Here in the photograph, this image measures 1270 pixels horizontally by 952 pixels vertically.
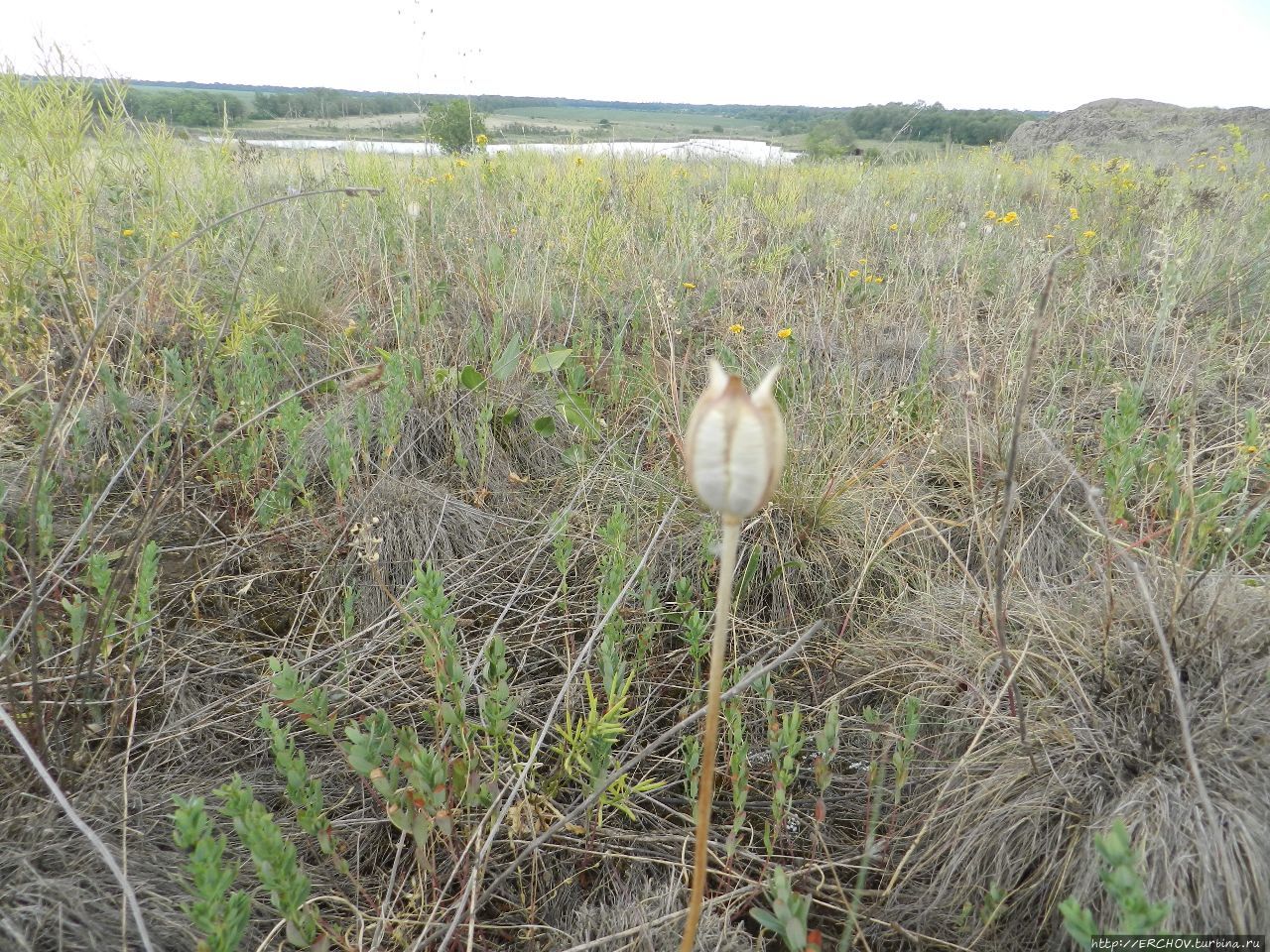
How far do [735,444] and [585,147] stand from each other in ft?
18.1

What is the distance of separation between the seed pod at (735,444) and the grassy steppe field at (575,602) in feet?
1.58

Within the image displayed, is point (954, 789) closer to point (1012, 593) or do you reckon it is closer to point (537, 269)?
point (1012, 593)

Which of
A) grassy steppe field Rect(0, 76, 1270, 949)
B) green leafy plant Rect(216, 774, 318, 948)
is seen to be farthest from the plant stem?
green leafy plant Rect(216, 774, 318, 948)

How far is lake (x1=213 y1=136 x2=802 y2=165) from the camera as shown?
4.38 meters

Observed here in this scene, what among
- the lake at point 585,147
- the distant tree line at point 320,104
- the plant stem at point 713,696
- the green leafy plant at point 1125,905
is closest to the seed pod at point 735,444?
the plant stem at point 713,696

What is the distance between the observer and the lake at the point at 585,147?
4383 millimetres

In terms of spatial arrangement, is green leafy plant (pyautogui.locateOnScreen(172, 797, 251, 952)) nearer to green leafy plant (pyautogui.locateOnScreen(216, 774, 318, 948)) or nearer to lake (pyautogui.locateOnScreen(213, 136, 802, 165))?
green leafy plant (pyautogui.locateOnScreen(216, 774, 318, 948))

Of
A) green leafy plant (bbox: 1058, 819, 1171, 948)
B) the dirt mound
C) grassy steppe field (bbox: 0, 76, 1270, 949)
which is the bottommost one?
grassy steppe field (bbox: 0, 76, 1270, 949)

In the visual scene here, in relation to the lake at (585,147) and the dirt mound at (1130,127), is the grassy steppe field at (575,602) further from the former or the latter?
the dirt mound at (1130,127)

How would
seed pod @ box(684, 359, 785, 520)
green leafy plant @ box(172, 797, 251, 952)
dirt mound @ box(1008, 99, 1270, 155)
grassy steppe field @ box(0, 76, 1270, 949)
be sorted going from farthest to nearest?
dirt mound @ box(1008, 99, 1270, 155) → grassy steppe field @ box(0, 76, 1270, 949) → green leafy plant @ box(172, 797, 251, 952) → seed pod @ box(684, 359, 785, 520)

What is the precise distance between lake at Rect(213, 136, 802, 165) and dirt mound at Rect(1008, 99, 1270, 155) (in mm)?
8067

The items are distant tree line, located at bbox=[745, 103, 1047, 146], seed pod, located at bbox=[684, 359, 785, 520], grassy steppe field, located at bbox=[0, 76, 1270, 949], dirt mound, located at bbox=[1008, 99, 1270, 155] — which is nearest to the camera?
seed pod, located at bbox=[684, 359, 785, 520]

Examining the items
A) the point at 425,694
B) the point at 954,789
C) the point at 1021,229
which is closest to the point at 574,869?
the point at 425,694

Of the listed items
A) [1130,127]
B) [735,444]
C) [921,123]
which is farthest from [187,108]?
[1130,127]
